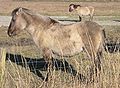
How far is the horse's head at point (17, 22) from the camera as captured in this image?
1027 cm

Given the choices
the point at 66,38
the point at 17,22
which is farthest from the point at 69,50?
the point at 17,22

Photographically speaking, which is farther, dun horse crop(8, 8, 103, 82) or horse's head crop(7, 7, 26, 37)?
horse's head crop(7, 7, 26, 37)

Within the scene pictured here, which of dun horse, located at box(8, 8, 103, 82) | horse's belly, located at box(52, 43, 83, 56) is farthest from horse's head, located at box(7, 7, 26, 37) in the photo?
horse's belly, located at box(52, 43, 83, 56)

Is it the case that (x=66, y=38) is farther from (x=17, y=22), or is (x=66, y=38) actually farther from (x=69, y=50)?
(x=17, y=22)

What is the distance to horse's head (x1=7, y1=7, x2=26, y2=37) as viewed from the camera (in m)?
10.3

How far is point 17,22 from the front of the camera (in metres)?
10.4

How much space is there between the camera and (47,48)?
10.0 m

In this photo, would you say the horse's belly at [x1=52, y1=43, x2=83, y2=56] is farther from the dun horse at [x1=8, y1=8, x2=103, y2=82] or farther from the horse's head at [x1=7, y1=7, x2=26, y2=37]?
the horse's head at [x1=7, y1=7, x2=26, y2=37]

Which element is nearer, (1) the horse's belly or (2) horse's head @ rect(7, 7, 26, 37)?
(1) the horse's belly

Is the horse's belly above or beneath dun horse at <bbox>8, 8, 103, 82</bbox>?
beneath

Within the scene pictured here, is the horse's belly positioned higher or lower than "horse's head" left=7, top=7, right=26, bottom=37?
lower

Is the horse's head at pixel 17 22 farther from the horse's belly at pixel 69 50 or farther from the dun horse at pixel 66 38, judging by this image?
the horse's belly at pixel 69 50

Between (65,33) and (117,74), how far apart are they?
9.30 ft

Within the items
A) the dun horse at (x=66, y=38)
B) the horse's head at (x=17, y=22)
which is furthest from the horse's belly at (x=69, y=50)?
the horse's head at (x=17, y=22)
